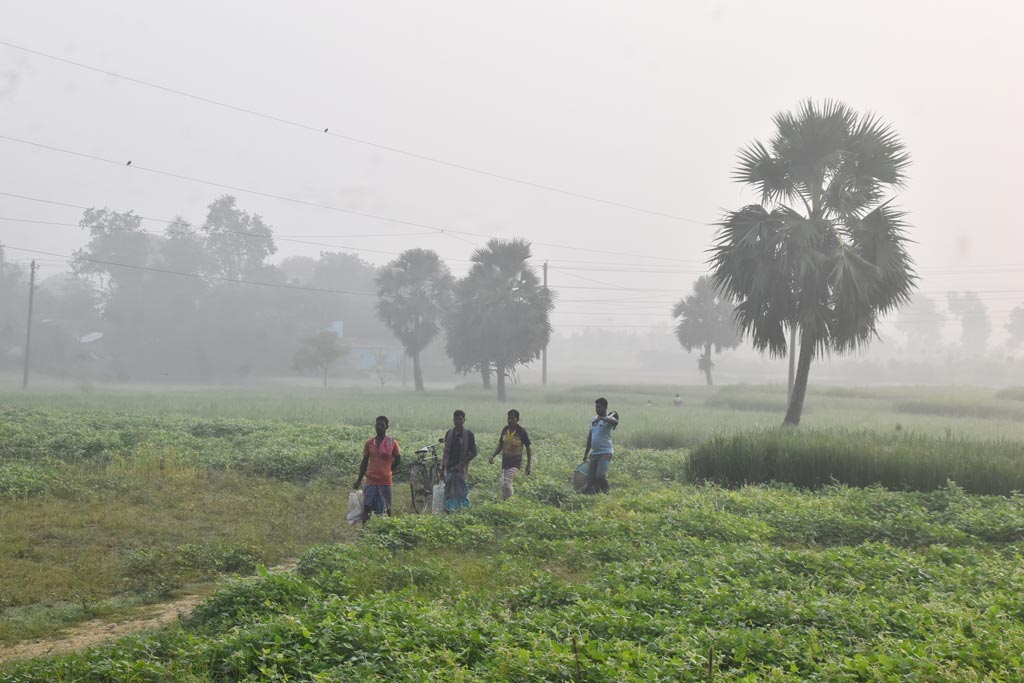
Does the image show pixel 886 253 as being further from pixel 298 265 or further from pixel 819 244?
pixel 298 265

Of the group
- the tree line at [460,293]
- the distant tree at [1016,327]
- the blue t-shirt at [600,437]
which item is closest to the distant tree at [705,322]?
the tree line at [460,293]

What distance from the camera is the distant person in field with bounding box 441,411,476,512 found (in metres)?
13.3

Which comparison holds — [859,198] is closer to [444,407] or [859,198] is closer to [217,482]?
[217,482]

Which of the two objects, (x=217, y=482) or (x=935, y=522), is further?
(x=217, y=482)

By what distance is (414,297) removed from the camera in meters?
72.6

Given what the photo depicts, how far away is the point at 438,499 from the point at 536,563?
396cm

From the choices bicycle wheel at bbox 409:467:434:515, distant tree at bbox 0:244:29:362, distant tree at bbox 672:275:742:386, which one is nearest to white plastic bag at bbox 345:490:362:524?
bicycle wheel at bbox 409:467:434:515

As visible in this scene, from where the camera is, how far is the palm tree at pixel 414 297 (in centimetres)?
7225

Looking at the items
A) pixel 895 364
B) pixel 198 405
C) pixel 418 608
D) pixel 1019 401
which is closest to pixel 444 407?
pixel 198 405

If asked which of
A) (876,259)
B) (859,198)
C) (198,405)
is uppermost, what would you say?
(859,198)

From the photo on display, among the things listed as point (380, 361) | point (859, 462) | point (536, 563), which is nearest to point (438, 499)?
point (536, 563)

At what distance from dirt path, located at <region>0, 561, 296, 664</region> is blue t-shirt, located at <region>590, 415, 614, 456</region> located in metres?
7.74

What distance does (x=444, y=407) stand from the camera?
1832 inches

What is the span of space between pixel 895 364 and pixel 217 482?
13901cm
